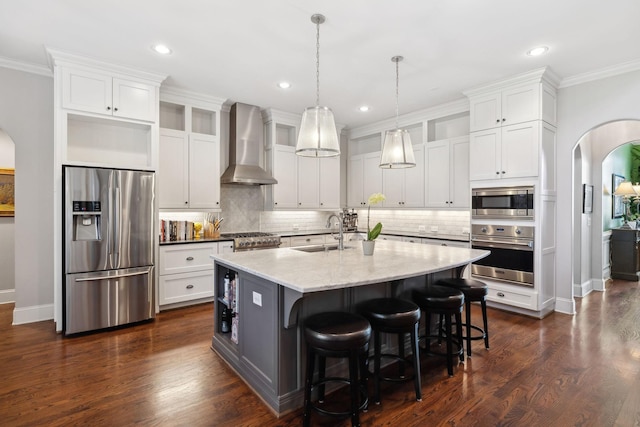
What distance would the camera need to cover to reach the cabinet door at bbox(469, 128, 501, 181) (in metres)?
4.27

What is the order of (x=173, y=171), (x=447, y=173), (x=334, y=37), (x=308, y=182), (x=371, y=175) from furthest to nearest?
(x=371, y=175)
(x=308, y=182)
(x=447, y=173)
(x=173, y=171)
(x=334, y=37)

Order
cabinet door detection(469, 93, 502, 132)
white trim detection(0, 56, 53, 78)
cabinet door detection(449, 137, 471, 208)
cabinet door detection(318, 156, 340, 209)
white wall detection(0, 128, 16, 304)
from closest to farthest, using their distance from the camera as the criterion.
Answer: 1. white trim detection(0, 56, 53, 78)
2. cabinet door detection(469, 93, 502, 132)
3. white wall detection(0, 128, 16, 304)
4. cabinet door detection(449, 137, 471, 208)
5. cabinet door detection(318, 156, 340, 209)

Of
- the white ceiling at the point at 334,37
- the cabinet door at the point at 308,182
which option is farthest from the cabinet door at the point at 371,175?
the white ceiling at the point at 334,37

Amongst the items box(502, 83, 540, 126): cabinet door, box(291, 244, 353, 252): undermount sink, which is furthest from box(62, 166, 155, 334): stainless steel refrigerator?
box(502, 83, 540, 126): cabinet door

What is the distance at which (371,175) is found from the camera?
6.32m

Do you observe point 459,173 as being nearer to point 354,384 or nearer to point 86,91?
point 354,384

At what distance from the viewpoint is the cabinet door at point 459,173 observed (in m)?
4.89

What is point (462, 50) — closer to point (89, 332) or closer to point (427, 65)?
point (427, 65)

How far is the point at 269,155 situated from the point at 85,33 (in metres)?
2.91

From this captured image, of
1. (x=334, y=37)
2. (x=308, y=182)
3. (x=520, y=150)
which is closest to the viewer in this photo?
(x=334, y=37)

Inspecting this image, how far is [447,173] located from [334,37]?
2.90 meters

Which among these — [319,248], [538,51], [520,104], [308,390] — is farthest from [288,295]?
[520,104]

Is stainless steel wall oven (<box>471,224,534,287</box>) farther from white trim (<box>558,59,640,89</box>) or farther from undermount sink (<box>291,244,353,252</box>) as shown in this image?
undermount sink (<box>291,244,353,252</box>)

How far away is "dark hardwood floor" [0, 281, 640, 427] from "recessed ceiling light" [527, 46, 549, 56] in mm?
2912
